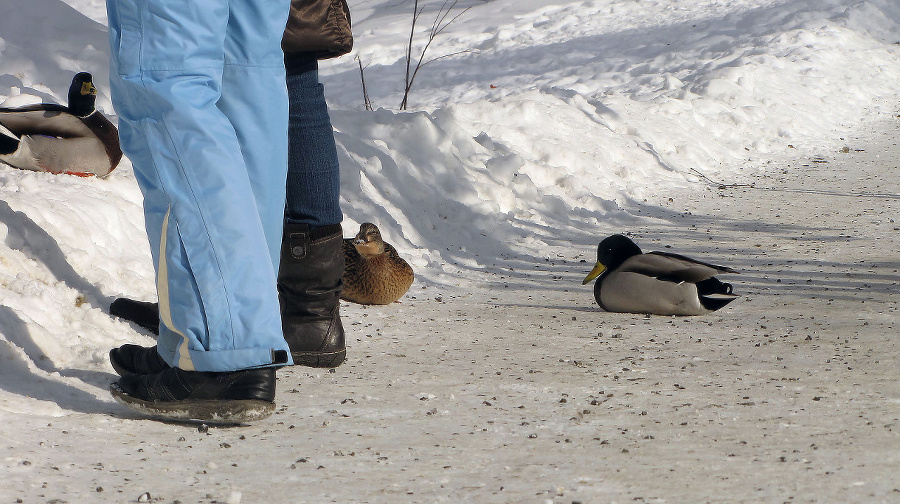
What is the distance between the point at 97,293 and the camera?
357 centimetres

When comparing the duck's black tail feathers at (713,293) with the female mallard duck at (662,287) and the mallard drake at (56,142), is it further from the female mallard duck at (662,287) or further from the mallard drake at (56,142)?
the mallard drake at (56,142)

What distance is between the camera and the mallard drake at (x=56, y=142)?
4.61 meters

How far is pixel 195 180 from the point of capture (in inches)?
83.9

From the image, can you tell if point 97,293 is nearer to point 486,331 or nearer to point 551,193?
point 486,331

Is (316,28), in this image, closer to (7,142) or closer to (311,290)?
(311,290)

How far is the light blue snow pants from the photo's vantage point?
2.10m

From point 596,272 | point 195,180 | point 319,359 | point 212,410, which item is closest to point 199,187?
point 195,180

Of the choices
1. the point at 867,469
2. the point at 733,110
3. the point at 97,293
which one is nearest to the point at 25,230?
the point at 97,293

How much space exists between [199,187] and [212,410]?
585 mm

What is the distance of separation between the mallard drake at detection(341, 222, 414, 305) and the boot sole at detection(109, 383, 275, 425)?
181 centimetres

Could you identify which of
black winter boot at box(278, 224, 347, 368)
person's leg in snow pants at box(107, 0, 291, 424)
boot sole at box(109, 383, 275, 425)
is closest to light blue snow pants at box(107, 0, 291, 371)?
person's leg in snow pants at box(107, 0, 291, 424)

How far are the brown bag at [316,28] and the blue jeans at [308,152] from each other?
96 mm

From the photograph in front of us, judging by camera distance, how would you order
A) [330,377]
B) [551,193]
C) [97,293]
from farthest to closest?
1. [551,193]
2. [97,293]
3. [330,377]

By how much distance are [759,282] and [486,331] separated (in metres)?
1.62
